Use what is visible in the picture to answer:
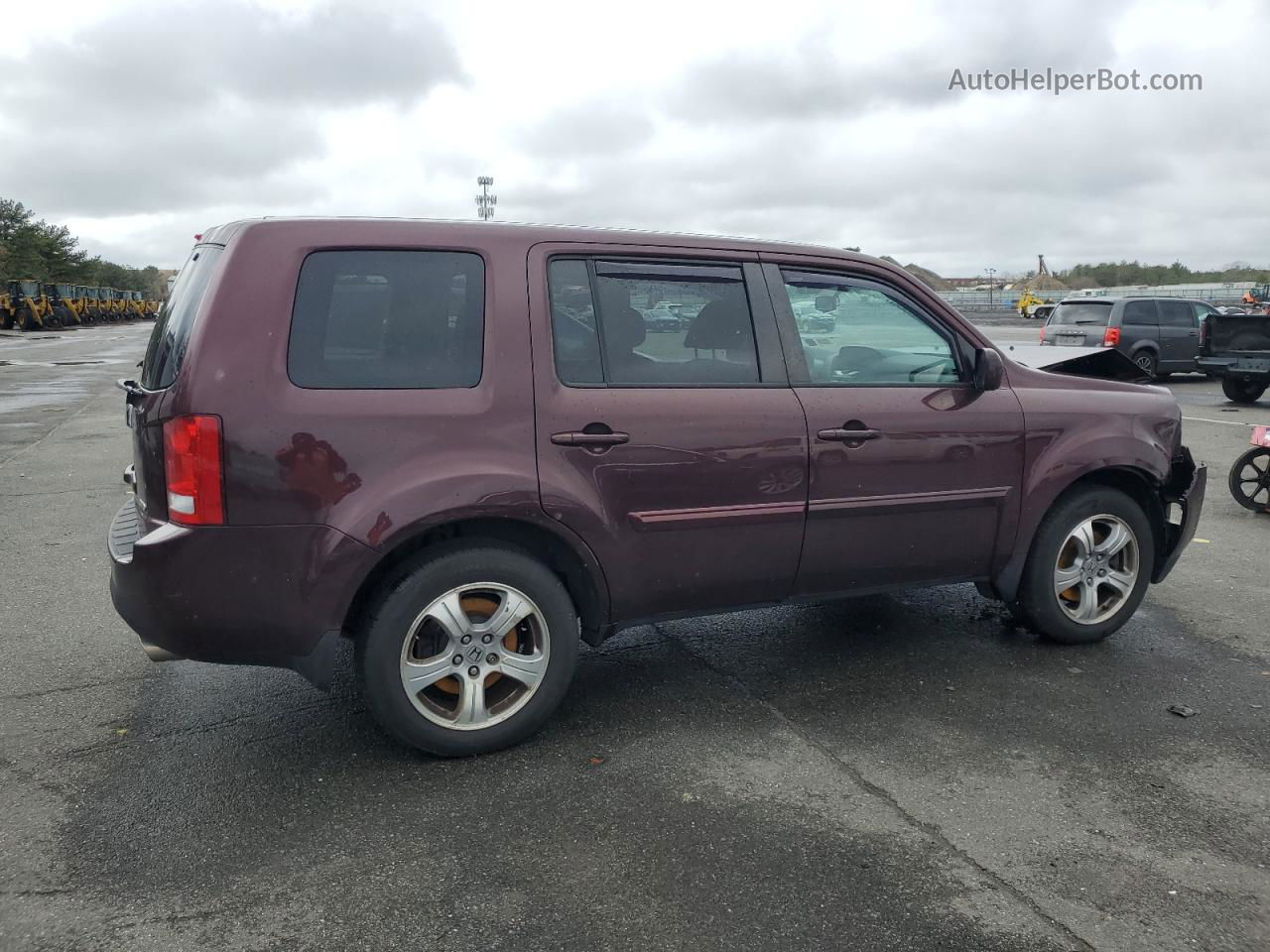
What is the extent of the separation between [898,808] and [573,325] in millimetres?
1975

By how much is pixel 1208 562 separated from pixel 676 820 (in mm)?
4871

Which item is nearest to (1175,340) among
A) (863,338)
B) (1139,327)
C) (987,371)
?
Result: (1139,327)

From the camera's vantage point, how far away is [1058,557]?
190 inches

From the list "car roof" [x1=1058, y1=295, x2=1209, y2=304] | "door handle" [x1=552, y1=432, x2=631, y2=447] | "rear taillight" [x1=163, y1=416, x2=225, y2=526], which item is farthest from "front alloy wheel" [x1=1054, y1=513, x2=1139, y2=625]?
"car roof" [x1=1058, y1=295, x2=1209, y2=304]

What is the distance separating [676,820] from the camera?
3.38 meters

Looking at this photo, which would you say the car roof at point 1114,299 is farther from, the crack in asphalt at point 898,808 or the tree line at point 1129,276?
the tree line at point 1129,276

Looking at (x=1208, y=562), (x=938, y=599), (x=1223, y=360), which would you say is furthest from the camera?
(x=1223, y=360)

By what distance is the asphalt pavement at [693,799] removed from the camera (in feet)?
9.35

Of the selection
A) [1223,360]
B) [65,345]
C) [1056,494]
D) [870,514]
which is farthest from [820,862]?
[65,345]

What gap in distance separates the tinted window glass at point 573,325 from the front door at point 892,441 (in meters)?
0.82

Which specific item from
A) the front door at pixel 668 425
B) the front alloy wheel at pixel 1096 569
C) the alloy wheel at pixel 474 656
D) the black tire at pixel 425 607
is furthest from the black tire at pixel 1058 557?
the alloy wheel at pixel 474 656

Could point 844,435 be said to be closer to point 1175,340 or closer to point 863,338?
point 863,338

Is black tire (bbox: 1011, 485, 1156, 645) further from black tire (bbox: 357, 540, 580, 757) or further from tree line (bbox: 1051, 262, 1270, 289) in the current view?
tree line (bbox: 1051, 262, 1270, 289)

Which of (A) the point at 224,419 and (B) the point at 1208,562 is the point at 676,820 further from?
(B) the point at 1208,562
